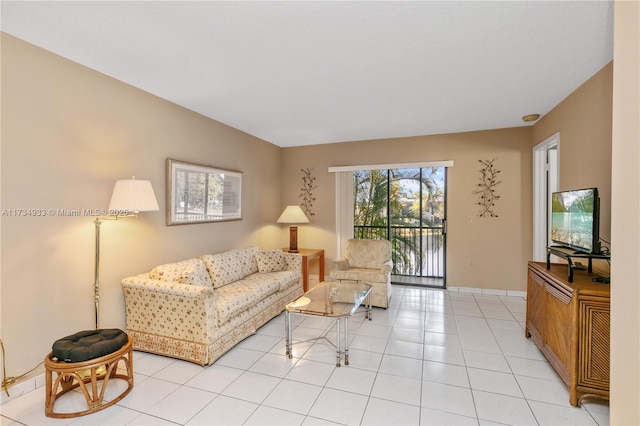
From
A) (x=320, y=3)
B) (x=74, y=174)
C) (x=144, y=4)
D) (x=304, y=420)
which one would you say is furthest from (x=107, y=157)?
(x=304, y=420)

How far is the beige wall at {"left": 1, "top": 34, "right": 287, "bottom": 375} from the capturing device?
2068 mm

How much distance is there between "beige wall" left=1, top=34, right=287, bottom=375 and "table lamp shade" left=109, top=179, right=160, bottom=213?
28 centimetres

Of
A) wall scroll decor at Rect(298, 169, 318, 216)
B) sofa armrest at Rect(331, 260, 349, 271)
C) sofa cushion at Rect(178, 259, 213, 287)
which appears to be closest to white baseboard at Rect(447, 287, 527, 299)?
sofa armrest at Rect(331, 260, 349, 271)

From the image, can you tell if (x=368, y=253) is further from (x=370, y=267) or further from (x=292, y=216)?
(x=292, y=216)

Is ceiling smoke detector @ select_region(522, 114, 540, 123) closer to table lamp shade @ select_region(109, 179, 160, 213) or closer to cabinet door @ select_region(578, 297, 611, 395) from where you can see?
cabinet door @ select_region(578, 297, 611, 395)

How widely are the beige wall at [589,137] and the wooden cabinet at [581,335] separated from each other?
2.36 ft

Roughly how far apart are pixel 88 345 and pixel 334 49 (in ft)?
8.85

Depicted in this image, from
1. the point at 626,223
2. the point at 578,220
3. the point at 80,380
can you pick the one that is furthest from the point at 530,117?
the point at 80,380

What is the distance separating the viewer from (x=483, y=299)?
4.30 metres

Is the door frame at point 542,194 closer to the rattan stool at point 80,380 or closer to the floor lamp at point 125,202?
the floor lamp at point 125,202

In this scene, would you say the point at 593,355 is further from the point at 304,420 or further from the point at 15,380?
the point at 15,380

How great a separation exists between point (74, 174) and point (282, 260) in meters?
2.46

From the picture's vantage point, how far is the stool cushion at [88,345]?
192 centimetres

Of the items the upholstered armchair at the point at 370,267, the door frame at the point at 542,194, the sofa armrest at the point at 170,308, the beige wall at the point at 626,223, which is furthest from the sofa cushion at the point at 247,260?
the door frame at the point at 542,194
